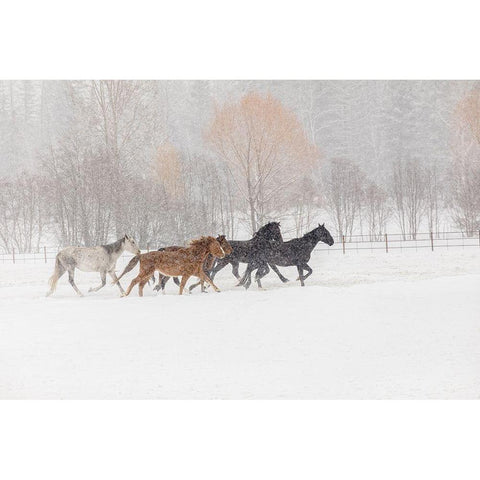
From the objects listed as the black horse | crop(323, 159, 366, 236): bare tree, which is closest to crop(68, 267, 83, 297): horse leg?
the black horse

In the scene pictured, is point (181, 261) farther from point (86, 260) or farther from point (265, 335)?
point (265, 335)

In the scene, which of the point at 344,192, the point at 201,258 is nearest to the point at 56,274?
the point at 201,258

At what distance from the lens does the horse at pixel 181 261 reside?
273 inches

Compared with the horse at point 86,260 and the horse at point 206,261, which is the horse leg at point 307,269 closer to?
the horse at point 206,261

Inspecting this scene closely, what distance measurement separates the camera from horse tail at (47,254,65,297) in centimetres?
696

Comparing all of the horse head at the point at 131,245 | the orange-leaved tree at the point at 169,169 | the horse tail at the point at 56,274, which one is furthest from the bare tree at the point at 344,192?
the horse tail at the point at 56,274

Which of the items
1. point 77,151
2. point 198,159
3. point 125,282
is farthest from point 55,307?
point 198,159

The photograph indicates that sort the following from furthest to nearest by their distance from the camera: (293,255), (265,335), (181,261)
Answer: (293,255) < (181,261) < (265,335)

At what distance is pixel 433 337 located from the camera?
6.40 meters

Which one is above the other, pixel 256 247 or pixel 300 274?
pixel 256 247

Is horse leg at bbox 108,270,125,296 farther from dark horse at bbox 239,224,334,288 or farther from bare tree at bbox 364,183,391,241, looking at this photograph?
bare tree at bbox 364,183,391,241

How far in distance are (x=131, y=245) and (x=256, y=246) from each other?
1.28 meters

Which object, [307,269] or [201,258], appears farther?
[307,269]

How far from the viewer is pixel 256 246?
277 inches
